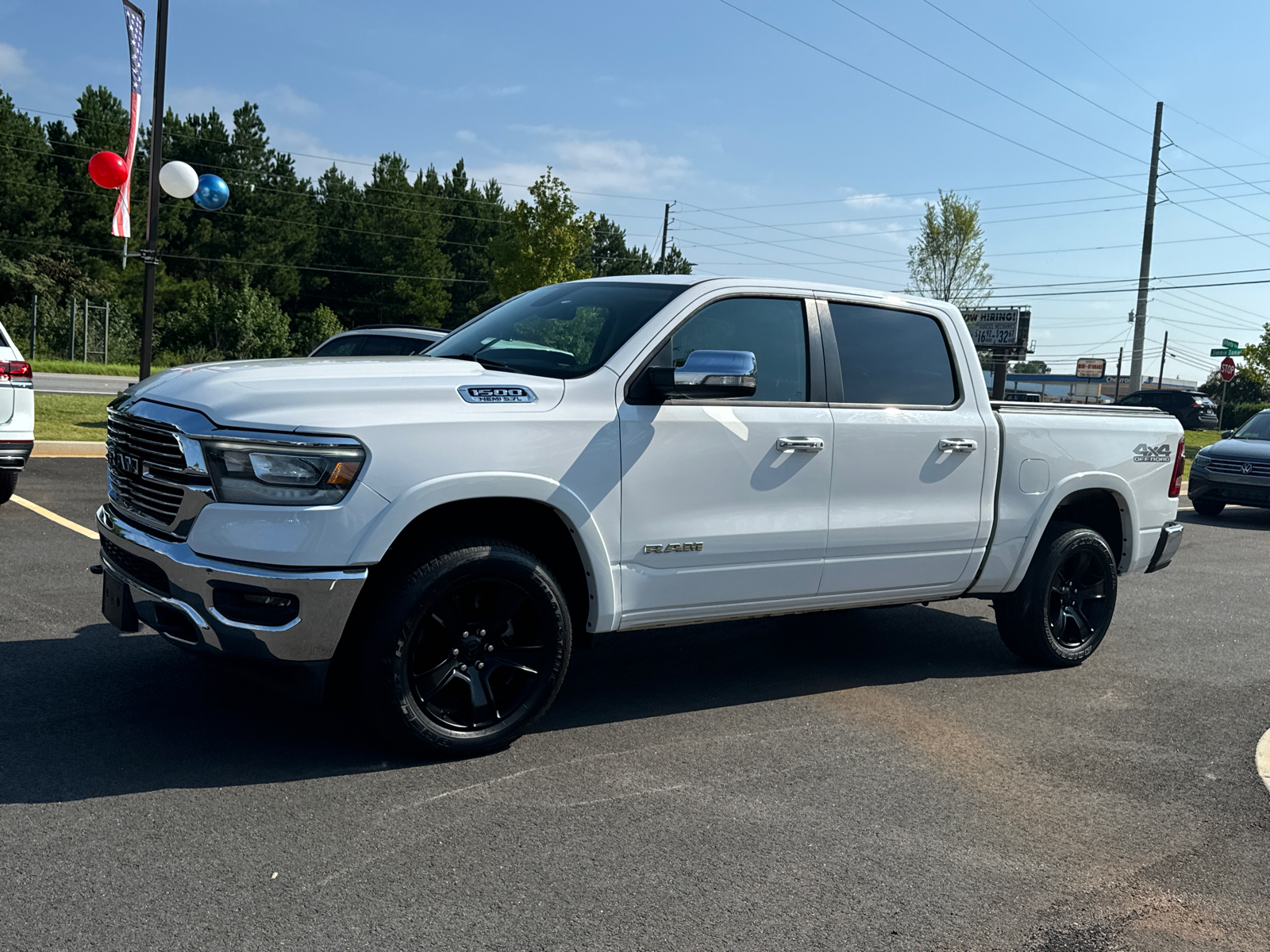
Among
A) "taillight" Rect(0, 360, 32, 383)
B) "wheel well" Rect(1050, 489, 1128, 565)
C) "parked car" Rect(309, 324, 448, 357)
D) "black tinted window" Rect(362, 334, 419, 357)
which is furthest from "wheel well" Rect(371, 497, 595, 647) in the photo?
"black tinted window" Rect(362, 334, 419, 357)

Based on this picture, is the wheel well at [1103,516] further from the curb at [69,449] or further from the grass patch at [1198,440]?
the grass patch at [1198,440]

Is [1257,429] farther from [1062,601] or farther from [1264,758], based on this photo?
[1264,758]

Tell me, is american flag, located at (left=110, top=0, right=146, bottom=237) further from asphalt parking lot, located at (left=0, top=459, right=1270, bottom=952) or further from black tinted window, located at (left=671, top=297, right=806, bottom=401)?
black tinted window, located at (left=671, top=297, right=806, bottom=401)

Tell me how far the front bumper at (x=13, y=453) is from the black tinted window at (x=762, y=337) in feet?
21.5

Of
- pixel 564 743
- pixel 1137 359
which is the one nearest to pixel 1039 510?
pixel 564 743

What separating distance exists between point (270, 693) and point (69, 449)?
9.86 meters

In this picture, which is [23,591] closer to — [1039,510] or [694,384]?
[694,384]

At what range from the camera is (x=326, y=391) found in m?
4.00

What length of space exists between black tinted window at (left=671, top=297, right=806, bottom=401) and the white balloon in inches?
549

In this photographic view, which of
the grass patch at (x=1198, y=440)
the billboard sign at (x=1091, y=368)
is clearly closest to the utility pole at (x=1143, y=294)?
the grass patch at (x=1198, y=440)

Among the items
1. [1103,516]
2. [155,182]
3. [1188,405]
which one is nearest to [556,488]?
[1103,516]

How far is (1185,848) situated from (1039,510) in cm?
246

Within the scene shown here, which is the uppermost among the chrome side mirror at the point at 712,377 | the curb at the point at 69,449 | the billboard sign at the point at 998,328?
the billboard sign at the point at 998,328

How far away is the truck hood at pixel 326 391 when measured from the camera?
3.86 meters
